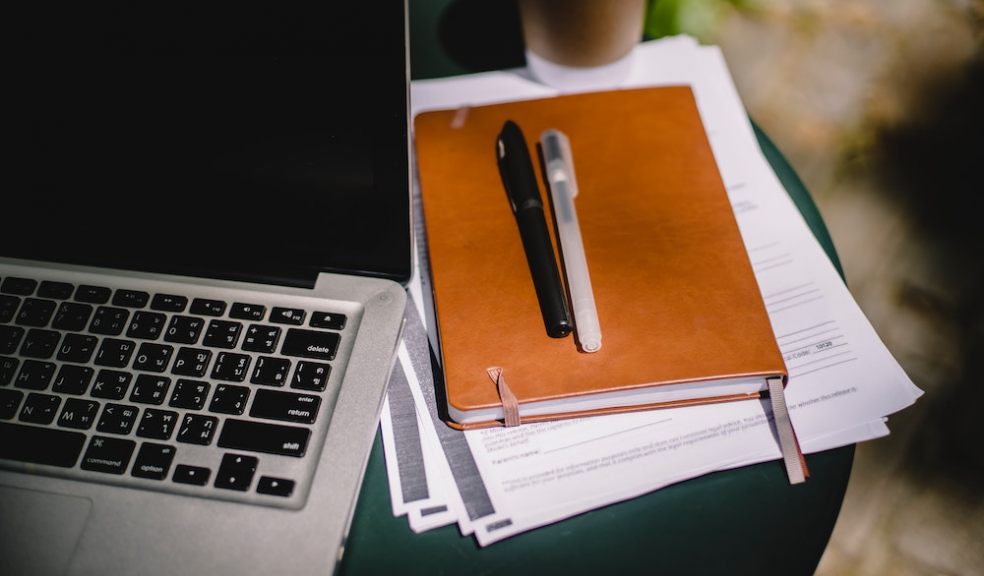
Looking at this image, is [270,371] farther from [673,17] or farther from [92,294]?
[673,17]

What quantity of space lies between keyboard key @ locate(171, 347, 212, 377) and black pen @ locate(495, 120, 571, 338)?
0.27 meters

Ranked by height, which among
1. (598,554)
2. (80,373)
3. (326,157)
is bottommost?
(598,554)

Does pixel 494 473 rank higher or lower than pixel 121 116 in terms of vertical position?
lower

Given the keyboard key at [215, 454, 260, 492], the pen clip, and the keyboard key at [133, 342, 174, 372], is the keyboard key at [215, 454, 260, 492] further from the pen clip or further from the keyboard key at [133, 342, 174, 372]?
the pen clip

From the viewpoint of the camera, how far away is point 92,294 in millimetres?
536

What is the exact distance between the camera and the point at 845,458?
53cm

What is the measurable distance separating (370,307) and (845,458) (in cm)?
41

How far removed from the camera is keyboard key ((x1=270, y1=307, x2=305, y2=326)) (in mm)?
515

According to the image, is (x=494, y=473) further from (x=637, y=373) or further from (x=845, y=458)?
(x=845, y=458)

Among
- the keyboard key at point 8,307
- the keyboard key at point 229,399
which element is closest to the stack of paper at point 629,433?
the keyboard key at point 229,399

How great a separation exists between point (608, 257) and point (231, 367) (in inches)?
13.1

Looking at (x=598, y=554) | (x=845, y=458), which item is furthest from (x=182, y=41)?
(x=845, y=458)

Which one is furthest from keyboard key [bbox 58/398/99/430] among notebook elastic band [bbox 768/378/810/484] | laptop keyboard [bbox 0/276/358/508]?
notebook elastic band [bbox 768/378/810/484]

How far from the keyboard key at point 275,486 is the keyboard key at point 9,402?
208 millimetres
